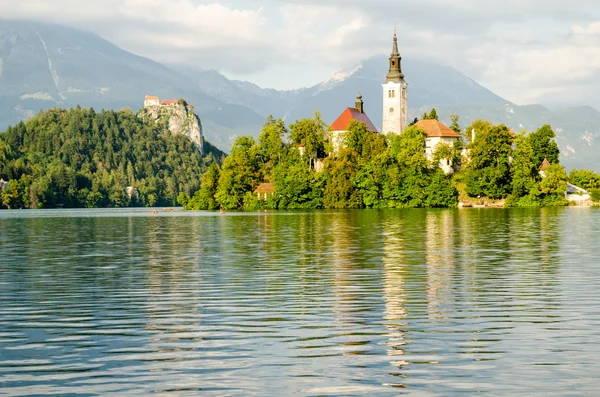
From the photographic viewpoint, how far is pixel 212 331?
18438 millimetres

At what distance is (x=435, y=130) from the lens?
162625 mm

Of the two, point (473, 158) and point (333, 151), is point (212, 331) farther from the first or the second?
point (333, 151)

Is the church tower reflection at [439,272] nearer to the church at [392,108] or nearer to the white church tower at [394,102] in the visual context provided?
the church at [392,108]

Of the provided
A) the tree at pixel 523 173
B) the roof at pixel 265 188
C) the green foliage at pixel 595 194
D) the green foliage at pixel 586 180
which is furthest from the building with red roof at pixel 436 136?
the roof at pixel 265 188

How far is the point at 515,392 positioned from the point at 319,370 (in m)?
3.42

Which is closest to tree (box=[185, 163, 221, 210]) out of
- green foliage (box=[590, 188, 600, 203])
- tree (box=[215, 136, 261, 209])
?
tree (box=[215, 136, 261, 209])

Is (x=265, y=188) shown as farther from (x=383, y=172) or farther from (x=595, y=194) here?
(x=595, y=194)

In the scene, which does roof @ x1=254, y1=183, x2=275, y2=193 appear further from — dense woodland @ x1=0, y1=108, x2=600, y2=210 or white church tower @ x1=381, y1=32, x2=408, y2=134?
white church tower @ x1=381, y1=32, x2=408, y2=134

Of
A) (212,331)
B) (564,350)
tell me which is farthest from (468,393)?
(212,331)

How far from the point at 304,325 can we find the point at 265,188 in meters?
136

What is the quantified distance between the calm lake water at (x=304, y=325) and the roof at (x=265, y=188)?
114421 mm

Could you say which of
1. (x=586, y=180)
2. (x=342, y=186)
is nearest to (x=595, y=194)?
(x=586, y=180)

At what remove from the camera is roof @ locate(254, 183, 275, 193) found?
15338 centimetres

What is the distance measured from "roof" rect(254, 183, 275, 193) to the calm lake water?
375 feet
